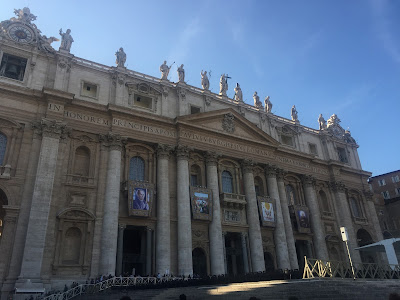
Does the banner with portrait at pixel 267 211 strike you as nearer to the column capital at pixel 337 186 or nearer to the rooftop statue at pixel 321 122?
the column capital at pixel 337 186

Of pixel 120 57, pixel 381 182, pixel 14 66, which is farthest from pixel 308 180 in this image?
pixel 14 66

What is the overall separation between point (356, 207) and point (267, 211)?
17245 millimetres

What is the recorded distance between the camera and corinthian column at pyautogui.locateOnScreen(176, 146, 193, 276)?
91.2ft

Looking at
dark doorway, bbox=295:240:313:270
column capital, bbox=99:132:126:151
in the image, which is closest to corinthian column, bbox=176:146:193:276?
column capital, bbox=99:132:126:151

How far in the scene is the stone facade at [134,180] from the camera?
24922 millimetres

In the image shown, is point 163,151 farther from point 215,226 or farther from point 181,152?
point 215,226

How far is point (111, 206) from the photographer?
26.8m

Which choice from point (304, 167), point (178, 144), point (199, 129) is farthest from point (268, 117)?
point (178, 144)

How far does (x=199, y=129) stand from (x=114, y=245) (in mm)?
13648

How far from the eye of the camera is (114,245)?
25.7 metres

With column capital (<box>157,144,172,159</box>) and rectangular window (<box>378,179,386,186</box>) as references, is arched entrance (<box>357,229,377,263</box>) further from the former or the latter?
column capital (<box>157,144,172,159</box>)

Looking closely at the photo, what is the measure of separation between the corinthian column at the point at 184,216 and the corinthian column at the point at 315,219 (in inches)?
620

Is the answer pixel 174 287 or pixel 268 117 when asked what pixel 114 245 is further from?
pixel 268 117

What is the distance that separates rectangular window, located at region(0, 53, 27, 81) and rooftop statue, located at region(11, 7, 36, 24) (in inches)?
141
